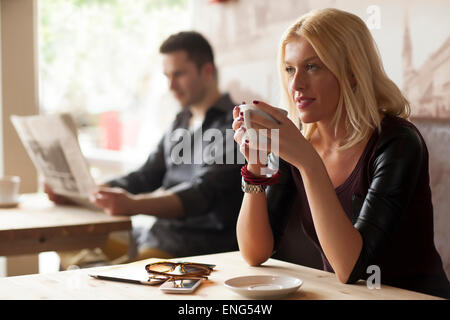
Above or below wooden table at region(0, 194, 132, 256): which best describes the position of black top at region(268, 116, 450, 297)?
above

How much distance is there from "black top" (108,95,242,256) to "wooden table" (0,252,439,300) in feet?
3.33

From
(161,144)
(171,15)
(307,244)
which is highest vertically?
(171,15)

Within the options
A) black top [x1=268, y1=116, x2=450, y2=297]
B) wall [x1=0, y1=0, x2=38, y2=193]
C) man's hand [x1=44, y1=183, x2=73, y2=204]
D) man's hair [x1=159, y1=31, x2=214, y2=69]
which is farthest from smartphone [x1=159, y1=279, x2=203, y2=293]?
wall [x1=0, y1=0, x2=38, y2=193]

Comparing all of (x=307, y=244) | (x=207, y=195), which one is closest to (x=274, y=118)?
(x=307, y=244)

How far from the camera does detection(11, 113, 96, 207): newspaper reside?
2.06 m

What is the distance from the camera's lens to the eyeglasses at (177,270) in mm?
1134

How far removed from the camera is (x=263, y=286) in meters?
1.07

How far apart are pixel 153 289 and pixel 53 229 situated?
2.80ft

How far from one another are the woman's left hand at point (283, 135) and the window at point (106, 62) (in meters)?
2.94

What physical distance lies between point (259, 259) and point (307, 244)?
51 cm

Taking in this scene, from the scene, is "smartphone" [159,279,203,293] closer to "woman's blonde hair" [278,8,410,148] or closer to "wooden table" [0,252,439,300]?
"wooden table" [0,252,439,300]

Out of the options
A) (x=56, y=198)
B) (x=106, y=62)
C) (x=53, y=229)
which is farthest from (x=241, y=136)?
(x=106, y=62)

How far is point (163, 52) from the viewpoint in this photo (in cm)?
256

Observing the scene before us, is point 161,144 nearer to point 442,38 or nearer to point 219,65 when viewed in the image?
point 219,65
